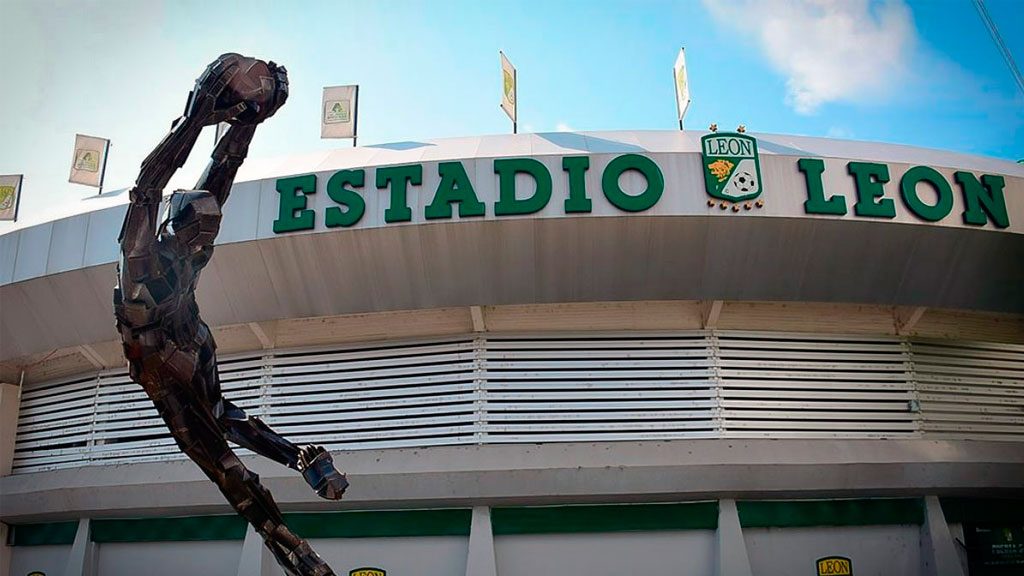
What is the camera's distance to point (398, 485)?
49.2 ft

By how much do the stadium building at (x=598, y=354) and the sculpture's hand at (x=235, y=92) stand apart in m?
6.81

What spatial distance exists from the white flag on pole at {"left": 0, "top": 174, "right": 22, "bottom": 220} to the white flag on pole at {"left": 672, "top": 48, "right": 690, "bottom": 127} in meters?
17.0

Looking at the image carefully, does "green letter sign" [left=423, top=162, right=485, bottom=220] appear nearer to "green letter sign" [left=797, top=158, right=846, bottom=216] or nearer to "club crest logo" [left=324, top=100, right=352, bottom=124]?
"club crest logo" [left=324, top=100, right=352, bottom=124]

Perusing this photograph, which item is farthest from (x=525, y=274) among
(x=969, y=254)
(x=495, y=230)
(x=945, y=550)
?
(x=945, y=550)

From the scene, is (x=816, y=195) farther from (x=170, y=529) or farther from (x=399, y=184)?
(x=170, y=529)

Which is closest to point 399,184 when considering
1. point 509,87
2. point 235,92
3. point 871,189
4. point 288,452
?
point 509,87

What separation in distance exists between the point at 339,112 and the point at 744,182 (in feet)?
32.1

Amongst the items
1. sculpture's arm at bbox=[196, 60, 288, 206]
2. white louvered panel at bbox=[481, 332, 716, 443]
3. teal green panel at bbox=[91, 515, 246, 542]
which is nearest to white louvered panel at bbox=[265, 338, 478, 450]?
white louvered panel at bbox=[481, 332, 716, 443]

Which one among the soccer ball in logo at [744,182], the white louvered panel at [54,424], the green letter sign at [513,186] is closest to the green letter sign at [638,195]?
the green letter sign at [513,186]

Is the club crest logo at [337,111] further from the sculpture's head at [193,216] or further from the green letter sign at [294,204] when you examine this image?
the sculpture's head at [193,216]

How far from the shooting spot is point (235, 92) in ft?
23.3

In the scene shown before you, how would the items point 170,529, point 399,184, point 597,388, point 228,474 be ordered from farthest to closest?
point 170,529 < point 597,388 < point 399,184 < point 228,474

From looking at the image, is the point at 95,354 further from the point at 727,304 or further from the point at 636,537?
the point at 727,304

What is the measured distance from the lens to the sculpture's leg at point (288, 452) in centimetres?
808
